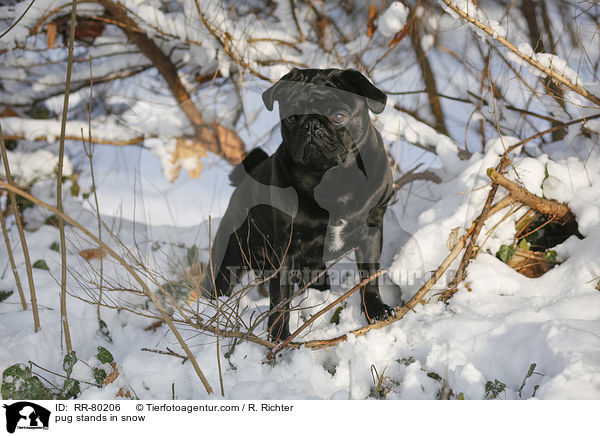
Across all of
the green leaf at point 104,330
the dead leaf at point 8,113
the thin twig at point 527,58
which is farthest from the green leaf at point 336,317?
the dead leaf at point 8,113

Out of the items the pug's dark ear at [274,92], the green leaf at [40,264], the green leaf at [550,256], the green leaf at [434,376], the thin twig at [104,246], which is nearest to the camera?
the thin twig at [104,246]

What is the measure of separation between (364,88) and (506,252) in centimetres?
77

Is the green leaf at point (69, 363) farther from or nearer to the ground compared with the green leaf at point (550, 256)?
nearer to the ground

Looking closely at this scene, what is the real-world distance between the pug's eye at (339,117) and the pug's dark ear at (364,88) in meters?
0.08

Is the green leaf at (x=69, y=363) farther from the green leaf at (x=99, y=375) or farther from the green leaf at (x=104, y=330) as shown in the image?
the green leaf at (x=104, y=330)

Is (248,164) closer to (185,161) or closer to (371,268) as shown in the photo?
(185,161)

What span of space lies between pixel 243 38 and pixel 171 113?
1.99 feet

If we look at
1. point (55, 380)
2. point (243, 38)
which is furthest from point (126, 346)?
point (243, 38)

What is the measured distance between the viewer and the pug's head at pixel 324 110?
1.11m

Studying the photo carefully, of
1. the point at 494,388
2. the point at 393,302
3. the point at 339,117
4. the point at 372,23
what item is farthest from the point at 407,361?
the point at 372,23

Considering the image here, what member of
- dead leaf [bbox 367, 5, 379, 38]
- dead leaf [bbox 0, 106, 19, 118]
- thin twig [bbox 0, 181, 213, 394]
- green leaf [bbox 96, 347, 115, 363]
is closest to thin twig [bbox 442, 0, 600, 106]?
dead leaf [bbox 367, 5, 379, 38]

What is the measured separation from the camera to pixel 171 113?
58.9 inches

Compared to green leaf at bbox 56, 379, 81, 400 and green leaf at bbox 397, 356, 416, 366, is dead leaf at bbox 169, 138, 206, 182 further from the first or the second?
green leaf at bbox 397, 356, 416, 366
